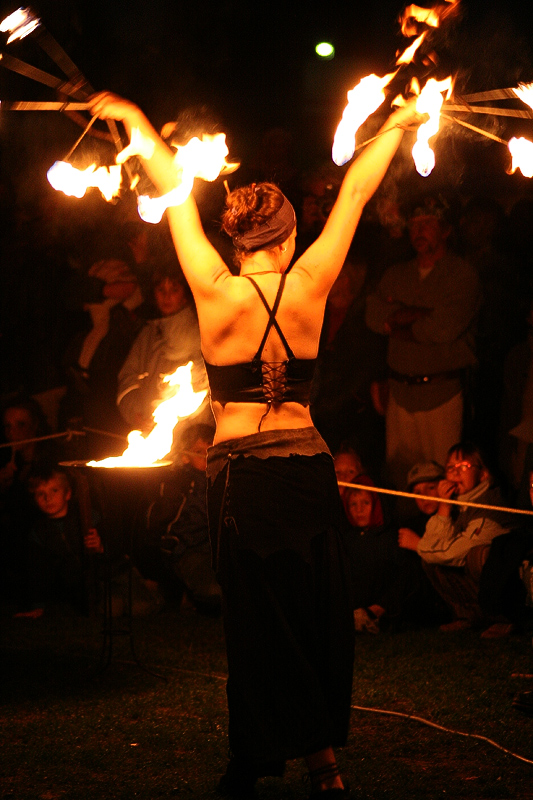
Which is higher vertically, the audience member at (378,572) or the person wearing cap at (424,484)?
the person wearing cap at (424,484)

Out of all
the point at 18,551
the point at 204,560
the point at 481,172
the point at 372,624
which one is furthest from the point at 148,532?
the point at 481,172

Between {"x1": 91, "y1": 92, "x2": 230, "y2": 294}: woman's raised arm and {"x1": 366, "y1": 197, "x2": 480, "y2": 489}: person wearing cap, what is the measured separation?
3.36 meters

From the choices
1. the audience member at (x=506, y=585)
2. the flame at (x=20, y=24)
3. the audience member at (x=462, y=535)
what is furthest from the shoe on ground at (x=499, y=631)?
the flame at (x=20, y=24)

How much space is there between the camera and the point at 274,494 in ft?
10.8

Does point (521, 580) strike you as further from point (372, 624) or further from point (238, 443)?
point (238, 443)

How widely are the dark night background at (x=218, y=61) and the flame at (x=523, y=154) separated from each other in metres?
4.59

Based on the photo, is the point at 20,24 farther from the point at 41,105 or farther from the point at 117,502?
the point at 117,502

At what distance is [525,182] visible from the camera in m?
6.95

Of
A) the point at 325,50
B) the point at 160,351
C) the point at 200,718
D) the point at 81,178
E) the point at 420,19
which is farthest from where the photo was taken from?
the point at 325,50

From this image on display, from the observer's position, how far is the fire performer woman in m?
3.26

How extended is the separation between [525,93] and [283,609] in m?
1.97

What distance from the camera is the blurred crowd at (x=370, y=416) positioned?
6.11 meters

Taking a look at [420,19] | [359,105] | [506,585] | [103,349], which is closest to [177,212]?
[359,105]

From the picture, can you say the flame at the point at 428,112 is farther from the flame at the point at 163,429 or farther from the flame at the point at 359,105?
the flame at the point at 163,429
